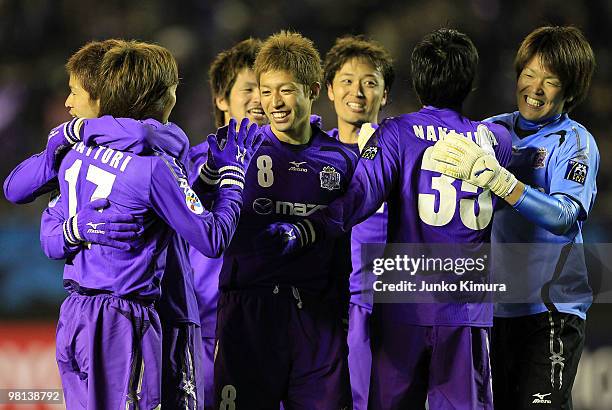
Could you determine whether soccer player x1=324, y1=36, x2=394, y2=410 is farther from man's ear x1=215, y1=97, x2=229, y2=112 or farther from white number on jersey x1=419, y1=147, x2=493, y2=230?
white number on jersey x1=419, y1=147, x2=493, y2=230

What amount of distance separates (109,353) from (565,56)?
2.61 m

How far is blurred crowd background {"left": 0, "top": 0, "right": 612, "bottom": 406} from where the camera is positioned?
813 cm

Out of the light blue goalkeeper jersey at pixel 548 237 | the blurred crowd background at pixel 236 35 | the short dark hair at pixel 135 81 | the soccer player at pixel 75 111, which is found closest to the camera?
the short dark hair at pixel 135 81

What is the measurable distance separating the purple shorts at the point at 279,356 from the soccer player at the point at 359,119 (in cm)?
98

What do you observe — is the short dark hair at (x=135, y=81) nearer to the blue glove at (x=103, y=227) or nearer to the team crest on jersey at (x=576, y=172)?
the blue glove at (x=103, y=227)

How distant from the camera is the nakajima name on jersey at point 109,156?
138 inches

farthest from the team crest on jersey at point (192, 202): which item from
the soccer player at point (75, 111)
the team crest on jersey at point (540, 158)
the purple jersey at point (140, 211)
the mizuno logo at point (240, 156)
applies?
the team crest on jersey at point (540, 158)

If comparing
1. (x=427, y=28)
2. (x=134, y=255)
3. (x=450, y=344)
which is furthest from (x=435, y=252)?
(x=427, y=28)

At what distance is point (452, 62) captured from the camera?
3.97 metres

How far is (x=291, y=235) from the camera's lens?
150 inches

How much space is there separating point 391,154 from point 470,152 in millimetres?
346

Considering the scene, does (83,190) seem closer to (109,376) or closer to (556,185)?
(109,376)

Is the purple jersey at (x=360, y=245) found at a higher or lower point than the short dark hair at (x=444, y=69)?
lower

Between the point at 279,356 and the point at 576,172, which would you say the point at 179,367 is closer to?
the point at 279,356
